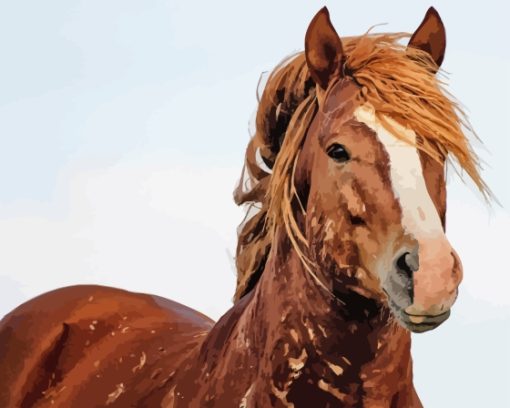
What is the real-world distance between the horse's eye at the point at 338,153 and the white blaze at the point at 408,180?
106mm

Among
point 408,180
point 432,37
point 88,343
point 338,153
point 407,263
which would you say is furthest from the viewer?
point 88,343

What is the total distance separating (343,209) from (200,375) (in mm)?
864

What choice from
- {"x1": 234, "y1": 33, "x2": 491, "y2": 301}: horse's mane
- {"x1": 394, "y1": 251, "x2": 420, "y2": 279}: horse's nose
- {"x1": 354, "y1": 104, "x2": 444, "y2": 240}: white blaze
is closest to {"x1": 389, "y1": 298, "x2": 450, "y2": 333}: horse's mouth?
{"x1": 394, "y1": 251, "x2": 420, "y2": 279}: horse's nose

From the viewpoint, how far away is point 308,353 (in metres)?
3.28

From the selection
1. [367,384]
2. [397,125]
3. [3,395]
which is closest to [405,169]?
[397,125]

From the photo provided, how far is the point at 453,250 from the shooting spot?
2920mm

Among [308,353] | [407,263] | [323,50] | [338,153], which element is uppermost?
[323,50]

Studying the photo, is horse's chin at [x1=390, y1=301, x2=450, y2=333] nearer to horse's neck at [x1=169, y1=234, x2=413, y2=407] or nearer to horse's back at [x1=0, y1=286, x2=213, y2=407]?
horse's neck at [x1=169, y1=234, x2=413, y2=407]

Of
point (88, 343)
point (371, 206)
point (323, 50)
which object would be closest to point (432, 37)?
point (323, 50)

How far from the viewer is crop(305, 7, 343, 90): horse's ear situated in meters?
3.34

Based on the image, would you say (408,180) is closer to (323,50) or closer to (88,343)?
(323,50)

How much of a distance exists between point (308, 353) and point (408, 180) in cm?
66

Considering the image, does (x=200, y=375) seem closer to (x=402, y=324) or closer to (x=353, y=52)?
(x=402, y=324)

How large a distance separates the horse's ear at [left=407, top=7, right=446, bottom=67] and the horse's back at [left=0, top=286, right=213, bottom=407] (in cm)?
138
